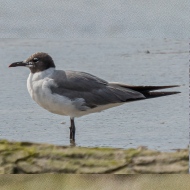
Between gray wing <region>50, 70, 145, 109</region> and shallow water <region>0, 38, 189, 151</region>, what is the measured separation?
102 mm

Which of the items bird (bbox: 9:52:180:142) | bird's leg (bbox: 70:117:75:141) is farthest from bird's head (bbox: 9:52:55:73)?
bird's leg (bbox: 70:117:75:141)

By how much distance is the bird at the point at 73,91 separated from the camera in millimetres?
4480

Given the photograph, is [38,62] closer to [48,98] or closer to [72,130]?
[48,98]

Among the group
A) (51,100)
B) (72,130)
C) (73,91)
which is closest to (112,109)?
(73,91)

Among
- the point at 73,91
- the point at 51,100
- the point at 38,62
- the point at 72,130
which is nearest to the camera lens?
the point at 72,130

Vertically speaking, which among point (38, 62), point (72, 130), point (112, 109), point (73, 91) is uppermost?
point (38, 62)

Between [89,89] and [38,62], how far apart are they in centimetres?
48

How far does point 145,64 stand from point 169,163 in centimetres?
291

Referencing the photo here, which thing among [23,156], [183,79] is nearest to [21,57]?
[183,79]

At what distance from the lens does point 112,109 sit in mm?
4828

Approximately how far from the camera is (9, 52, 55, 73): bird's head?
187 inches

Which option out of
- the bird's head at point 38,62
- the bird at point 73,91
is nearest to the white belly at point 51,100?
the bird at point 73,91

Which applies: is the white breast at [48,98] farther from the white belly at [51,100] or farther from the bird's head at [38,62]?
the bird's head at [38,62]

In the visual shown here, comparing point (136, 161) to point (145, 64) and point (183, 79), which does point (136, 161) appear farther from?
point (145, 64)
